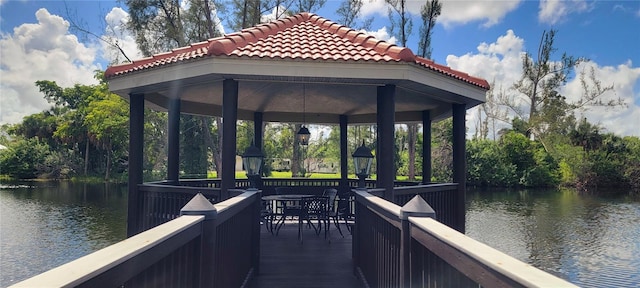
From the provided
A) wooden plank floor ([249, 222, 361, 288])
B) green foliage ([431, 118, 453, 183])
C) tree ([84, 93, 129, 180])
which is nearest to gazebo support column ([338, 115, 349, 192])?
wooden plank floor ([249, 222, 361, 288])

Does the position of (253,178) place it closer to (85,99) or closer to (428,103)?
(428,103)

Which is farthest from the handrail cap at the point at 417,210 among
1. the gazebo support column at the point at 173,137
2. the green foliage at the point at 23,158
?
the green foliage at the point at 23,158

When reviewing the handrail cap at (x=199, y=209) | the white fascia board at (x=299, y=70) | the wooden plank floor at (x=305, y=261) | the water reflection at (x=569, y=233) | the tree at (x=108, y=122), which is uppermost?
the tree at (x=108, y=122)

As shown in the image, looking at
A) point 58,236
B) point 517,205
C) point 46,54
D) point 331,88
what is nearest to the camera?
point 331,88

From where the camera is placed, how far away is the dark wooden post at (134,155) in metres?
6.52

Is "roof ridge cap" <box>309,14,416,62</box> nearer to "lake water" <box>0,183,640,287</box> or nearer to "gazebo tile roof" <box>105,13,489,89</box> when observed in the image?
"gazebo tile roof" <box>105,13,489,89</box>

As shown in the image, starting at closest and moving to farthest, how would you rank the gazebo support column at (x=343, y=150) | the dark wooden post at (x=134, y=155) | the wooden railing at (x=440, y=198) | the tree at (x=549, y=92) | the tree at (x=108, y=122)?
1. the wooden railing at (x=440, y=198)
2. the dark wooden post at (x=134, y=155)
3. the gazebo support column at (x=343, y=150)
4. the tree at (x=108, y=122)
5. the tree at (x=549, y=92)

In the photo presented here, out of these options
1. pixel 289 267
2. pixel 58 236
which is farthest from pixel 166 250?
pixel 58 236

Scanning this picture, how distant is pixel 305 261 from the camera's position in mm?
5363

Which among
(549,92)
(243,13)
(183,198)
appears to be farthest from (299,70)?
(549,92)

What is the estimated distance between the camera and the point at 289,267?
16.8 feet

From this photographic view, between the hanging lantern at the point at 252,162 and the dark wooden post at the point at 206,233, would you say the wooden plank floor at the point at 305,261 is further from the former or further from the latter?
the dark wooden post at the point at 206,233

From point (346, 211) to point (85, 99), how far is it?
36102 mm

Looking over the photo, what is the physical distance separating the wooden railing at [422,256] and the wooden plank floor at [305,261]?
1.19 ft
